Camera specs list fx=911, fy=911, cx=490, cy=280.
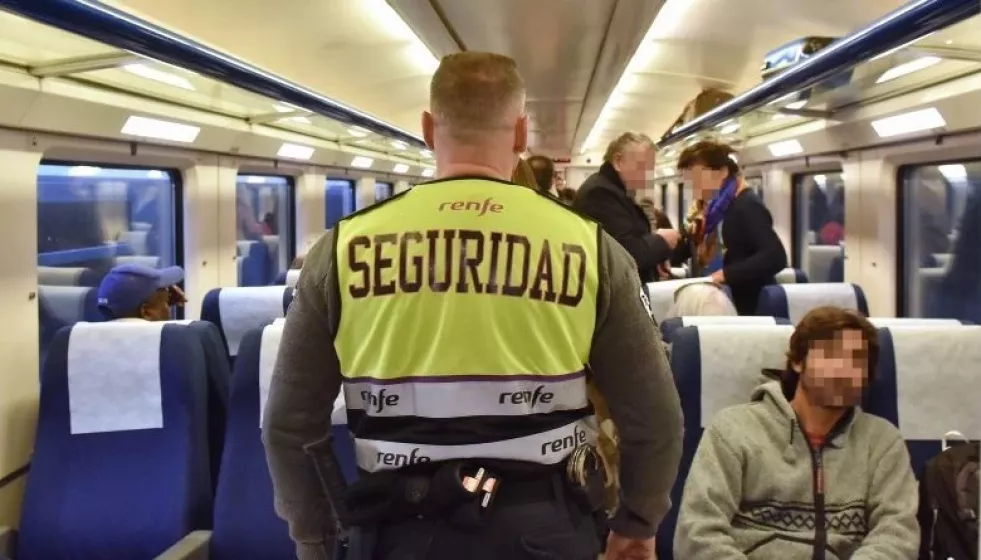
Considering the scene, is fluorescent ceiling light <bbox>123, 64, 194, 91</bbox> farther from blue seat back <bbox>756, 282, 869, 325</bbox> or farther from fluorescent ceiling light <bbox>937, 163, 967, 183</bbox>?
fluorescent ceiling light <bbox>937, 163, 967, 183</bbox>

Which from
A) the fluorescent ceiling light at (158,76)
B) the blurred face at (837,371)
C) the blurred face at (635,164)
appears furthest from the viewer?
the fluorescent ceiling light at (158,76)

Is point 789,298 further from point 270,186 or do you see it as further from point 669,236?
point 270,186

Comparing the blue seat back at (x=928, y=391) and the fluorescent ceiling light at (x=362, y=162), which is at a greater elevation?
the fluorescent ceiling light at (x=362, y=162)

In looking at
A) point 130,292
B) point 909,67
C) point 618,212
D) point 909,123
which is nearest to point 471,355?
point 618,212

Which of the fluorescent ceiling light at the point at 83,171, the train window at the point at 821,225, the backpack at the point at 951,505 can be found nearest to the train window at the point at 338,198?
the train window at the point at 821,225

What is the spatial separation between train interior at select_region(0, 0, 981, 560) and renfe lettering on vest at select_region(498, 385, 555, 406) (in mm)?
1209

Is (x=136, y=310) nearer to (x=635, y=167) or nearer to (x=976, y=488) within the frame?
(x=635, y=167)

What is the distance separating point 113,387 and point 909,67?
3367 millimetres

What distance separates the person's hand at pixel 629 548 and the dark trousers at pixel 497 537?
0.19 meters

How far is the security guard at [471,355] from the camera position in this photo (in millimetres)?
1362

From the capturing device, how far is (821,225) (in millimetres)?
6781

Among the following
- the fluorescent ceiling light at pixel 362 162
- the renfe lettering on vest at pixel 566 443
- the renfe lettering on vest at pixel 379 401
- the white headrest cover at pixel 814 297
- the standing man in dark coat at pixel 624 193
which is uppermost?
the fluorescent ceiling light at pixel 362 162

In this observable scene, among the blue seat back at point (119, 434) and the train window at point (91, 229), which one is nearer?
the blue seat back at point (119, 434)

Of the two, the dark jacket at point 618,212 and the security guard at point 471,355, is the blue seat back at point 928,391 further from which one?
the security guard at point 471,355
